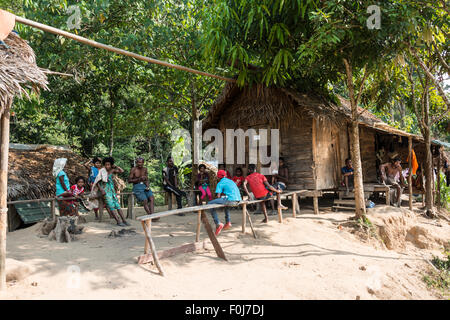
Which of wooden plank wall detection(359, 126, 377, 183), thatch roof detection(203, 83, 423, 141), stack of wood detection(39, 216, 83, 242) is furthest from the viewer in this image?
wooden plank wall detection(359, 126, 377, 183)

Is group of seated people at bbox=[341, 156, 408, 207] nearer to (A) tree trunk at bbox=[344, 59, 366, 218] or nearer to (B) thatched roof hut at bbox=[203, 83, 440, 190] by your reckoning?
(B) thatched roof hut at bbox=[203, 83, 440, 190]

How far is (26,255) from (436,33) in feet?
27.5

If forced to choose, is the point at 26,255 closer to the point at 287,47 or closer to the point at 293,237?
the point at 293,237

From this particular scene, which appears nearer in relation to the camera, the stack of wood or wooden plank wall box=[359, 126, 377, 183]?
the stack of wood

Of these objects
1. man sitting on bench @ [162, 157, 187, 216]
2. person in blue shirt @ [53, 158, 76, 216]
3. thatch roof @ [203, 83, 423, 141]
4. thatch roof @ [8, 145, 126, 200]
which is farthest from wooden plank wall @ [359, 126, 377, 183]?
person in blue shirt @ [53, 158, 76, 216]

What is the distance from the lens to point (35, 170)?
345 inches

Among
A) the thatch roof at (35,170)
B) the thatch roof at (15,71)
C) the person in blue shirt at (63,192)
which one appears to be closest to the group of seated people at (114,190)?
the person in blue shirt at (63,192)

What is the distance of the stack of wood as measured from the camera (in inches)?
231

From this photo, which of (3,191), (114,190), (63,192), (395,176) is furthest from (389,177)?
(3,191)

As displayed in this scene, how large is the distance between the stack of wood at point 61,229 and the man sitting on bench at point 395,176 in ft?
28.0

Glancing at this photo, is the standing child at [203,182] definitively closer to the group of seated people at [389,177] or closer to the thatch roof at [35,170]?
the thatch roof at [35,170]

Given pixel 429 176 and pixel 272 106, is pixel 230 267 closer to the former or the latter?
pixel 272 106

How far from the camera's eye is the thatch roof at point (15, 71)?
3754 mm

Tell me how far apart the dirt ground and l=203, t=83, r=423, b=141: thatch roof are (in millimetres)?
3043
